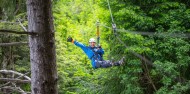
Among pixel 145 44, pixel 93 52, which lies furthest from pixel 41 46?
pixel 145 44

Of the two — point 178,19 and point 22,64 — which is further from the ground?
point 178,19

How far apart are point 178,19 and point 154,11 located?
74 cm

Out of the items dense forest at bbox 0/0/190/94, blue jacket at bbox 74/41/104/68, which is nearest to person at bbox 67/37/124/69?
blue jacket at bbox 74/41/104/68

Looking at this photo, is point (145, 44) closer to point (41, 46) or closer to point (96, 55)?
point (96, 55)

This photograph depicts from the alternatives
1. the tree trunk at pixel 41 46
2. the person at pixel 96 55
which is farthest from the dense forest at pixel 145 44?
the tree trunk at pixel 41 46

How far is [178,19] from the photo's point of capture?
920 centimetres

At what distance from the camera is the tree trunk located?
2293mm

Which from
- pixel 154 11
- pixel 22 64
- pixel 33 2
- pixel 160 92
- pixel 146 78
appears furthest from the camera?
pixel 22 64

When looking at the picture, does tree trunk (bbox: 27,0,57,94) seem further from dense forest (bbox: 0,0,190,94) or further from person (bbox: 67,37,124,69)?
dense forest (bbox: 0,0,190,94)

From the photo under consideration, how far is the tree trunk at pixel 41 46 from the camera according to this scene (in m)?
2.29

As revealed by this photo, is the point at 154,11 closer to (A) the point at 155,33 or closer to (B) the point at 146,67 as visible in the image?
(A) the point at 155,33

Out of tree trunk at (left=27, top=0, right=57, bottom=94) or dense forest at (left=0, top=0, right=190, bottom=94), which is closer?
tree trunk at (left=27, top=0, right=57, bottom=94)

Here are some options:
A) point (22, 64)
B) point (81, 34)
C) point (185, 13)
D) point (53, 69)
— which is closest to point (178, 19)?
point (185, 13)

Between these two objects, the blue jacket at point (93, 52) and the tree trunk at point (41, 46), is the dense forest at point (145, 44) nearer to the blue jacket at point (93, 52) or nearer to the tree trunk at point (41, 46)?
the blue jacket at point (93, 52)
